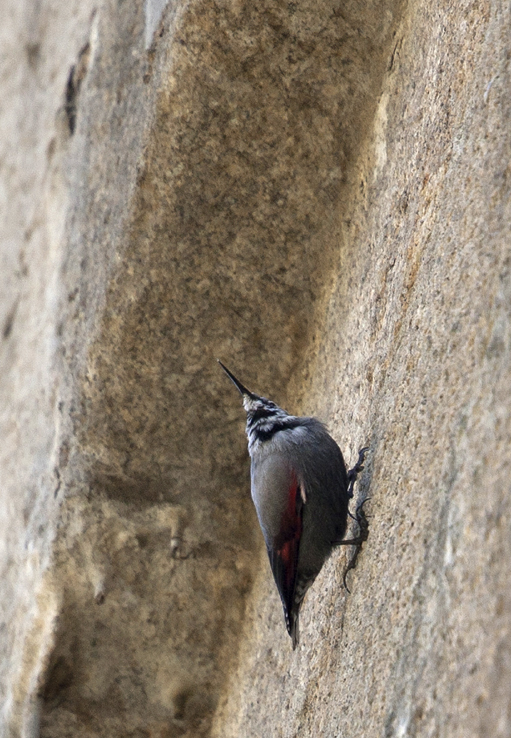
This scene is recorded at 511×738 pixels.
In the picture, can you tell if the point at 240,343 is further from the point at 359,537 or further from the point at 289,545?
the point at 359,537

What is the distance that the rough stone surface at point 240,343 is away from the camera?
2162 millimetres

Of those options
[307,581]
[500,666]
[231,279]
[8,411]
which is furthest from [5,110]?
[500,666]

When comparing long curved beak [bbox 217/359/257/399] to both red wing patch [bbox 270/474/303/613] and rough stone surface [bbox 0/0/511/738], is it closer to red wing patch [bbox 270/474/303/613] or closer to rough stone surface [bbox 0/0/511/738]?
rough stone surface [bbox 0/0/511/738]

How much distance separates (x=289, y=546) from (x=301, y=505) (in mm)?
129

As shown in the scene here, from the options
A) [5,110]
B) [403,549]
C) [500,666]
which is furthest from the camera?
[5,110]


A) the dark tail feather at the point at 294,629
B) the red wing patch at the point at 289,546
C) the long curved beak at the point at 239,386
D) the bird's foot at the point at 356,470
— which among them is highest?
the long curved beak at the point at 239,386

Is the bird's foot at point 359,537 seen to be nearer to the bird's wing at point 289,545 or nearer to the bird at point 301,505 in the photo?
the bird at point 301,505

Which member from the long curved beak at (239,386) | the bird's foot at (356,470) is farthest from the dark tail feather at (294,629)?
the long curved beak at (239,386)

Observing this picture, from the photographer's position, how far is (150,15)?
3414 mm

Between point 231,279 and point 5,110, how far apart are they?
10.2 feet

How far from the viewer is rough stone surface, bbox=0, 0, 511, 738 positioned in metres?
2.16

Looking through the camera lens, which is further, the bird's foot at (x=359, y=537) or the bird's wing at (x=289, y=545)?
the bird's wing at (x=289, y=545)

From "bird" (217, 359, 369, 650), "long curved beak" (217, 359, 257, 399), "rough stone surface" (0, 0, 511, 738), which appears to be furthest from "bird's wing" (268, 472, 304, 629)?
"long curved beak" (217, 359, 257, 399)

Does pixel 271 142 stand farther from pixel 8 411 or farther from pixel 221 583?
pixel 8 411
